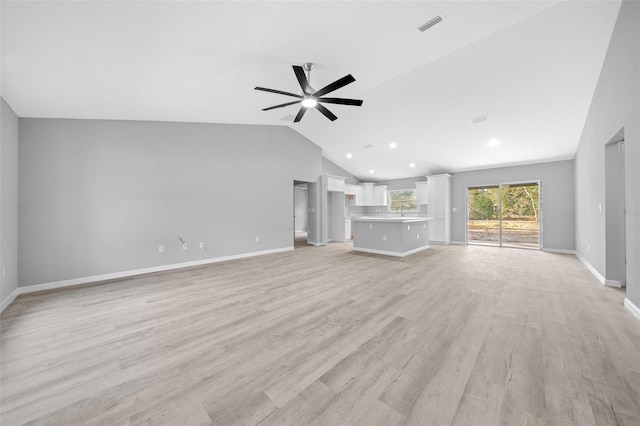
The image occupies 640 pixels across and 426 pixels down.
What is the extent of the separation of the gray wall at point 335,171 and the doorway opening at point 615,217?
6758mm

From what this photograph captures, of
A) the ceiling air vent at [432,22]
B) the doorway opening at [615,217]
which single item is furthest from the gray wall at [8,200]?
the doorway opening at [615,217]

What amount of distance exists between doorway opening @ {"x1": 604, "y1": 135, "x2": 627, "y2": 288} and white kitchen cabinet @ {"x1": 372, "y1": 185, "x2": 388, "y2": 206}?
6.65 m

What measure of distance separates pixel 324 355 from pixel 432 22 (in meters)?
3.57

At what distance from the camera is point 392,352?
185 cm

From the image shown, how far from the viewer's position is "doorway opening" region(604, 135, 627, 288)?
3.28m

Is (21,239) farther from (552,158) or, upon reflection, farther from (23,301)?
(552,158)

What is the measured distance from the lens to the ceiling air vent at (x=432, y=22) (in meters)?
2.57

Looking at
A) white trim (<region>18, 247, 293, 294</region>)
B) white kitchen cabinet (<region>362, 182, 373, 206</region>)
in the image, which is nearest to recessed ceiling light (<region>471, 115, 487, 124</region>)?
white kitchen cabinet (<region>362, 182, 373, 206</region>)

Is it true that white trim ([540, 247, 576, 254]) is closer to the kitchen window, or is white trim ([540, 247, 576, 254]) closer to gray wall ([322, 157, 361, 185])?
the kitchen window

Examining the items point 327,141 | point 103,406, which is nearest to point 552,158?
point 327,141

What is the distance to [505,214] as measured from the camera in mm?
7270

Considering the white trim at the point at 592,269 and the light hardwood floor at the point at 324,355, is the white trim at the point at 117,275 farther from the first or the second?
the white trim at the point at 592,269

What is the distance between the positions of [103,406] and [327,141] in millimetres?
7108

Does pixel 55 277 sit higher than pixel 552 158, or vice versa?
pixel 552 158
